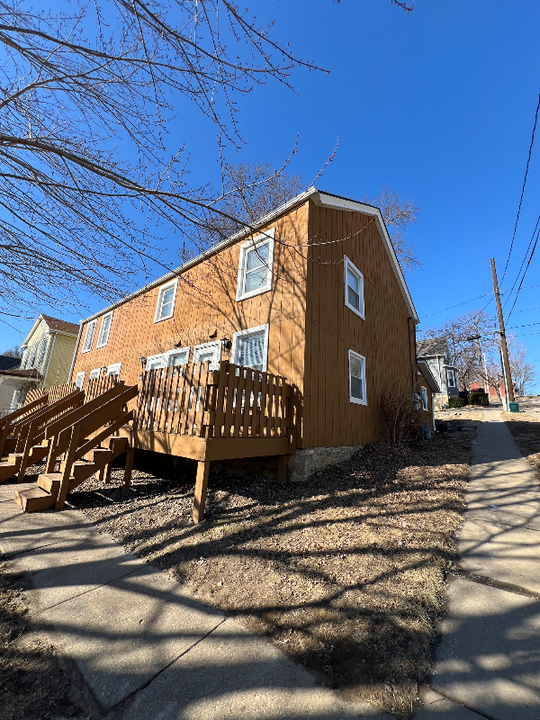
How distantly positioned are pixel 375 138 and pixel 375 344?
5721 millimetres

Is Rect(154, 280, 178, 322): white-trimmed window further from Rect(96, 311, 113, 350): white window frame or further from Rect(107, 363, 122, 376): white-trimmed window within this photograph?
Rect(96, 311, 113, 350): white window frame

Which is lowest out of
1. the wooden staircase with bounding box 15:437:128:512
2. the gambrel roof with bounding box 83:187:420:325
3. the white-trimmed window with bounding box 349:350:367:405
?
the wooden staircase with bounding box 15:437:128:512

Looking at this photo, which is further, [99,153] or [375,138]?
[375,138]

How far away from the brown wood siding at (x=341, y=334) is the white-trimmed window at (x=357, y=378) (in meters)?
0.17

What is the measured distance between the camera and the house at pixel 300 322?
5805mm

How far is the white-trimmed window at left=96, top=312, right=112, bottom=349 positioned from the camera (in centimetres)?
1325

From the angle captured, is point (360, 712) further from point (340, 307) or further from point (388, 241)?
point (388, 241)

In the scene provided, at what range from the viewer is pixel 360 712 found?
1531mm

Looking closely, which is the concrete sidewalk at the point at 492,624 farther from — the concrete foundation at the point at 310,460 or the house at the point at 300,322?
the house at the point at 300,322

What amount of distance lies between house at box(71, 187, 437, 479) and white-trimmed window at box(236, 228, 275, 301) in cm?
3

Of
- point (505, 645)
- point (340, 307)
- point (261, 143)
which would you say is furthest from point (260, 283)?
point (505, 645)

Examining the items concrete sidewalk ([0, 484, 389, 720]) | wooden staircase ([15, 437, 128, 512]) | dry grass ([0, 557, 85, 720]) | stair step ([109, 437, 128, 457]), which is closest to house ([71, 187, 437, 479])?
stair step ([109, 437, 128, 457])

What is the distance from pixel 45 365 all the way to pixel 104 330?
9.60m

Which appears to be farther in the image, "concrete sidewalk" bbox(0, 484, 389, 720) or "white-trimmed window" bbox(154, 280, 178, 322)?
"white-trimmed window" bbox(154, 280, 178, 322)
